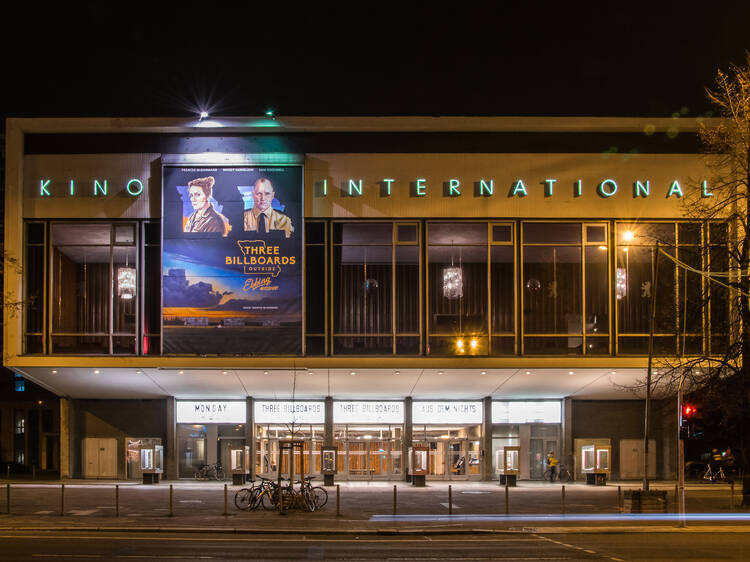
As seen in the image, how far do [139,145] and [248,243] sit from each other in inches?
256

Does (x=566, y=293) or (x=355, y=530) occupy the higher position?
(x=566, y=293)

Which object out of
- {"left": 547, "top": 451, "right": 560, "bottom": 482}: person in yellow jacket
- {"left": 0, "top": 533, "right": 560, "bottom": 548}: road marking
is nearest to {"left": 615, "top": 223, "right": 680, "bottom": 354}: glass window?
{"left": 547, "top": 451, "right": 560, "bottom": 482}: person in yellow jacket

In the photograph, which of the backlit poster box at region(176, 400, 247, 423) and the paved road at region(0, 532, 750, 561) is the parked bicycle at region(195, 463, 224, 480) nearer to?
the backlit poster box at region(176, 400, 247, 423)

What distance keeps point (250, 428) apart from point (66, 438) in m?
8.66

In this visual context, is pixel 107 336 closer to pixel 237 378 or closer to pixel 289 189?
pixel 237 378

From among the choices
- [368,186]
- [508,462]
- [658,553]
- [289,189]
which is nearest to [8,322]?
[289,189]

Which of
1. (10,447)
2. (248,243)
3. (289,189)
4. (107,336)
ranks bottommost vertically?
(10,447)

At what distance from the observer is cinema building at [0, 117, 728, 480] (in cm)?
3525

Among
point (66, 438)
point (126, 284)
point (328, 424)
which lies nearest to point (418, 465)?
point (328, 424)

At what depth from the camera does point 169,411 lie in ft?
133

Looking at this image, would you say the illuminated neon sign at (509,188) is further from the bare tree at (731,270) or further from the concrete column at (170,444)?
the concrete column at (170,444)

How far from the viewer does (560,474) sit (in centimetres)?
4059

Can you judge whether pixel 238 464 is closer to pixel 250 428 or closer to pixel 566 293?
pixel 250 428

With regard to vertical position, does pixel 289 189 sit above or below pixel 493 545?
above
